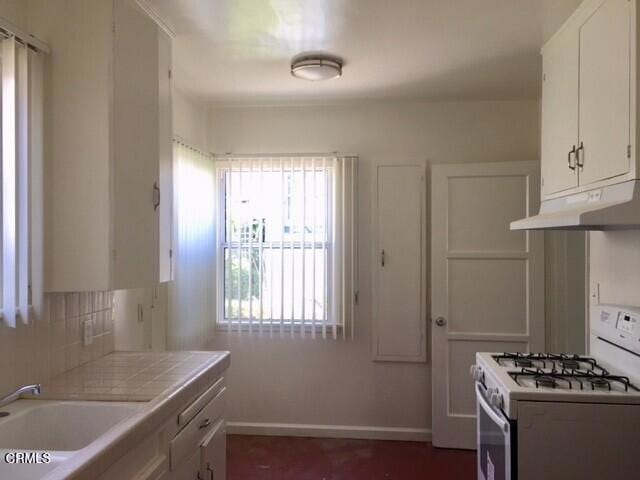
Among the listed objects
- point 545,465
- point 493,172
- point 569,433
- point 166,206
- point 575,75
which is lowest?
point 545,465

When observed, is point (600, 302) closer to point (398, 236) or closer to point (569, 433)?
point (569, 433)

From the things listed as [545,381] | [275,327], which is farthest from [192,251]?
[545,381]

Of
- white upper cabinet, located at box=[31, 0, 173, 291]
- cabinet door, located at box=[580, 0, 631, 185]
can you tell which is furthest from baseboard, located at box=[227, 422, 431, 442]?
cabinet door, located at box=[580, 0, 631, 185]

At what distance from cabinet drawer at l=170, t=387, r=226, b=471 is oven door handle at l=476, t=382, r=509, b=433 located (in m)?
1.15

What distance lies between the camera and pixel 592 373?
5.96ft

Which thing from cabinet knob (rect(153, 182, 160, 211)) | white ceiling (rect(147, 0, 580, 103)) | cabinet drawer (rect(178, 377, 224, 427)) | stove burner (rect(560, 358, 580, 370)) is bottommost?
cabinet drawer (rect(178, 377, 224, 427))

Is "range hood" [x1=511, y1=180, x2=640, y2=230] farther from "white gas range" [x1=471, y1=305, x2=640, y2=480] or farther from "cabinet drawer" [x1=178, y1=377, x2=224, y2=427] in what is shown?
"cabinet drawer" [x1=178, y1=377, x2=224, y2=427]

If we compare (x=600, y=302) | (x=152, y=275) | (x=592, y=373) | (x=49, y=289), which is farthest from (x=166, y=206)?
(x=600, y=302)

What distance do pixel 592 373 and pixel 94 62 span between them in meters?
2.27

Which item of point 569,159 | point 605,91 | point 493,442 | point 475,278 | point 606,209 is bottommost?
point 493,442

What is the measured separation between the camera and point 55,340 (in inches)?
70.0

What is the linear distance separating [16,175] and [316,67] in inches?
62.9

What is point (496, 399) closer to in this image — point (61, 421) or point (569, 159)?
point (569, 159)

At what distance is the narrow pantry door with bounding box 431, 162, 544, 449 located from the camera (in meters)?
3.12
